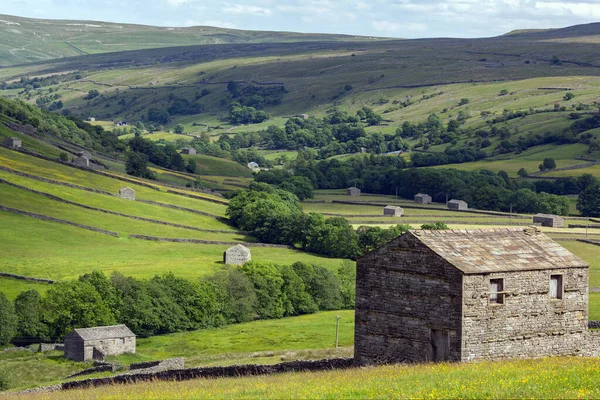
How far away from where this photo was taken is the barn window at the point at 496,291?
37750 millimetres

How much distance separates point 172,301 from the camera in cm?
9631

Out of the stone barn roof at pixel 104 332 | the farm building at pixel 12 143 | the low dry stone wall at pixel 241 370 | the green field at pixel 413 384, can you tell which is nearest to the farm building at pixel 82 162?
the farm building at pixel 12 143

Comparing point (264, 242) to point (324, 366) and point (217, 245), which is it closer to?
point (217, 245)

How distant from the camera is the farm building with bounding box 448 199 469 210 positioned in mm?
189125

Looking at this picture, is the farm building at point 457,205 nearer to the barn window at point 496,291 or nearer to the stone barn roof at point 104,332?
the stone barn roof at point 104,332

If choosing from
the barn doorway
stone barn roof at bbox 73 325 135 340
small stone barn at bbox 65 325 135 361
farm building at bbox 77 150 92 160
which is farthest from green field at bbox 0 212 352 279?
the barn doorway

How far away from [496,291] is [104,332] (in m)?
51.5

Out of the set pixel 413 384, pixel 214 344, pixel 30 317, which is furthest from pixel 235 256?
pixel 413 384

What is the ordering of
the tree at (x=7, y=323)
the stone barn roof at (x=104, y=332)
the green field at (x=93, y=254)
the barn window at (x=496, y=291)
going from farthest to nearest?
the green field at (x=93, y=254), the tree at (x=7, y=323), the stone barn roof at (x=104, y=332), the barn window at (x=496, y=291)

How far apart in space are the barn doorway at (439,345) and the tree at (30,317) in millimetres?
58373

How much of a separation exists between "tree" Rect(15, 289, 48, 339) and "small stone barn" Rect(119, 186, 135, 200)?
6694 cm

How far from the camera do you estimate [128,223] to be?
142875 millimetres

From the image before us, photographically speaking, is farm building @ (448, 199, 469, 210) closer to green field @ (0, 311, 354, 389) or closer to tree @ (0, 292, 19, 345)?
green field @ (0, 311, 354, 389)

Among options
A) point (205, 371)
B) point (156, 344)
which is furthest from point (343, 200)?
point (205, 371)
